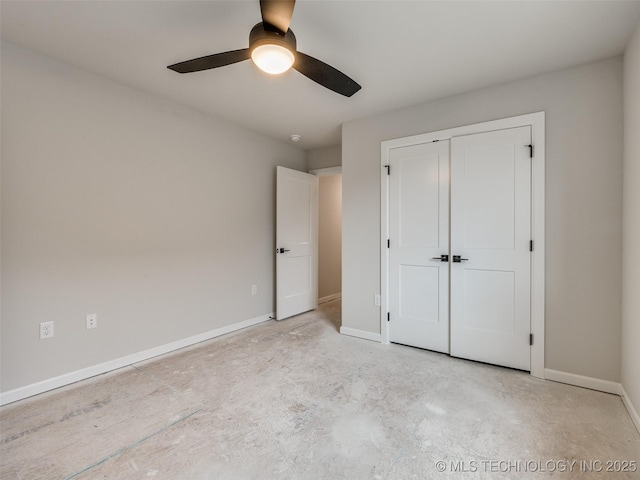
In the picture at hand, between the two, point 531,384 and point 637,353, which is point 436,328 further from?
point 637,353

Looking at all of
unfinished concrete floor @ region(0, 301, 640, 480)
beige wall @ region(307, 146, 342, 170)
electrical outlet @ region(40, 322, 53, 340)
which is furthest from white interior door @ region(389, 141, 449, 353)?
electrical outlet @ region(40, 322, 53, 340)

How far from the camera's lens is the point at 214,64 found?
1741mm

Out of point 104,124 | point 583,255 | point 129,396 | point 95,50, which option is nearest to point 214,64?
point 95,50

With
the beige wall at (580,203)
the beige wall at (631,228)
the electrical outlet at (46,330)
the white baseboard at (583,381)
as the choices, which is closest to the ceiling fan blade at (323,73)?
the beige wall at (580,203)

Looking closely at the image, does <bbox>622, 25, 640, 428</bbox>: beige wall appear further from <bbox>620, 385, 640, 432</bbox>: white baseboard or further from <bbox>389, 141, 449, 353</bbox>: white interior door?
<bbox>389, 141, 449, 353</bbox>: white interior door

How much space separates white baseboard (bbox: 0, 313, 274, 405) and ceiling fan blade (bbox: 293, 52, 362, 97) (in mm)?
2676

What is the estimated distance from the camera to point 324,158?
4.50 meters

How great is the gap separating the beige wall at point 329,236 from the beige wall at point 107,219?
1619 mm

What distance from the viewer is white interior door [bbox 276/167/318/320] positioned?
3.91 metres

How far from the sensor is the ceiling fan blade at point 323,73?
1669 millimetres

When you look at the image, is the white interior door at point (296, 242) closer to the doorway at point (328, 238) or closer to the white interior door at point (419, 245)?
the doorway at point (328, 238)

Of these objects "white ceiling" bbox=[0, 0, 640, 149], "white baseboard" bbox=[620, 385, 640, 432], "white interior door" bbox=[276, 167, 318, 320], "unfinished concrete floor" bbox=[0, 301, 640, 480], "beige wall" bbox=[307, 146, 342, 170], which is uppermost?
"white ceiling" bbox=[0, 0, 640, 149]

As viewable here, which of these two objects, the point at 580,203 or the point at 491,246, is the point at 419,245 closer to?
the point at 491,246

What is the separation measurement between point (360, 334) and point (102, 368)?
2.37 m
